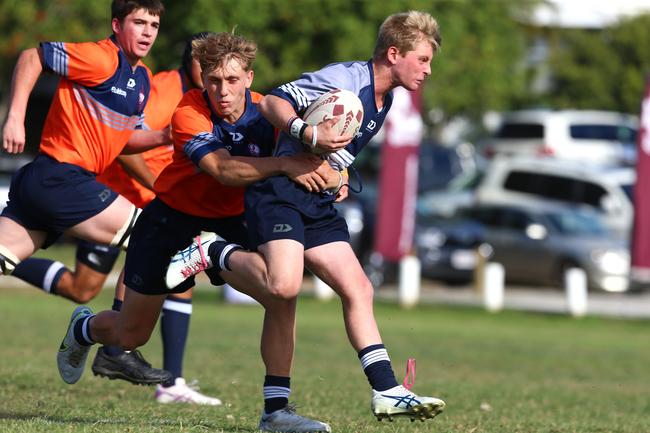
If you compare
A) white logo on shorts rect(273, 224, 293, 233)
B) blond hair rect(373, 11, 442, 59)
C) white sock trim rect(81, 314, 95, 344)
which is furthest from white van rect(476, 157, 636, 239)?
white logo on shorts rect(273, 224, 293, 233)

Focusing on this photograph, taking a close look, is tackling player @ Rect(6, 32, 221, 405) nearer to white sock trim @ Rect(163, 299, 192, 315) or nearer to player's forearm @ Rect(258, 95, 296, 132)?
white sock trim @ Rect(163, 299, 192, 315)

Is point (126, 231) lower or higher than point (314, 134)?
lower

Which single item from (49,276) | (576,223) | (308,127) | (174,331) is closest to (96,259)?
(49,276)

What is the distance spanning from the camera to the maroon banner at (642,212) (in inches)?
843

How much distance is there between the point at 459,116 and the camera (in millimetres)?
38688

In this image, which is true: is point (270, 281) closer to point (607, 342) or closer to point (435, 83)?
point (607, 342)

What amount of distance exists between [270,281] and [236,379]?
4.59m

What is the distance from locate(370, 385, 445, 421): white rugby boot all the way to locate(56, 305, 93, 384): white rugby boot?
2139 millimetres

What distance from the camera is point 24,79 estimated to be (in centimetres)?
801

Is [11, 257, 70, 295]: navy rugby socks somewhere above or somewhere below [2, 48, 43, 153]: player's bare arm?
below

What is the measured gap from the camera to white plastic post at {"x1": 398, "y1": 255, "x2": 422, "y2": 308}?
22.5 meters

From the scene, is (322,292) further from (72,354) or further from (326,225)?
(326,225)

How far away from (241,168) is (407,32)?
1.09m

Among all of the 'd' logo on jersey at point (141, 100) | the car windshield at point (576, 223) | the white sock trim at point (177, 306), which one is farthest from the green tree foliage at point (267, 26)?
the 'd' logo on jersey at point (141, 100)
